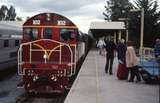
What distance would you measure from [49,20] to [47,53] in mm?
1377

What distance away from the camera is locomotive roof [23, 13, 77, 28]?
1956 cm

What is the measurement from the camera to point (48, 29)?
19.6m

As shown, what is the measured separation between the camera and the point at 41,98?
1905 cm

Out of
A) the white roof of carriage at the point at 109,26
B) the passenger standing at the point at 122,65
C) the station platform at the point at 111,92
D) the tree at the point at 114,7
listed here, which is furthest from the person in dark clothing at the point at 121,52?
the tree at the point at 114,7

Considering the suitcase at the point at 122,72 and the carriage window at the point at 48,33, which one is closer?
the carriage window at the point at 48,33

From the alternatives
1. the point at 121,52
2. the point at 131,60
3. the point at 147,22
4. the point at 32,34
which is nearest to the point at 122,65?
the point at 121,52

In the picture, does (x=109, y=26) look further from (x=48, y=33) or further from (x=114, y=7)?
(x=114, y=7)

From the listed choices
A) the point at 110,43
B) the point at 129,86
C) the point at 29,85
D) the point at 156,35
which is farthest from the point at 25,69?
the point at 156,35

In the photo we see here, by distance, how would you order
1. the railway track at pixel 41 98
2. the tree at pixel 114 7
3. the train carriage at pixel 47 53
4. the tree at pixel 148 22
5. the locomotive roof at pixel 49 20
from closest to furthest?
the railway track at pixel 41 98, the train carriage at pixel 47 53, the locomotive roof at pixel 49 20, the tree at pixel 148 22, the tree at pixel 114 7

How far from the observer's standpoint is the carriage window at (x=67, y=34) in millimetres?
19594

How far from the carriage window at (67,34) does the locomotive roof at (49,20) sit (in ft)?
0.90

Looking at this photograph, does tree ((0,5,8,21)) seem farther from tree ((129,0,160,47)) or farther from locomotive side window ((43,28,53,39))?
locomotive side window ((43,28,53,39))

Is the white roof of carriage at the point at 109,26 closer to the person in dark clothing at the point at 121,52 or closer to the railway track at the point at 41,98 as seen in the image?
the person in dark clothing at the point at 121,52

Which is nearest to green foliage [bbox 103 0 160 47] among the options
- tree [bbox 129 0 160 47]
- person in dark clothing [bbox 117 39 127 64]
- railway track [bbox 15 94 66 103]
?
tree [bbox 129 0 160 47]
